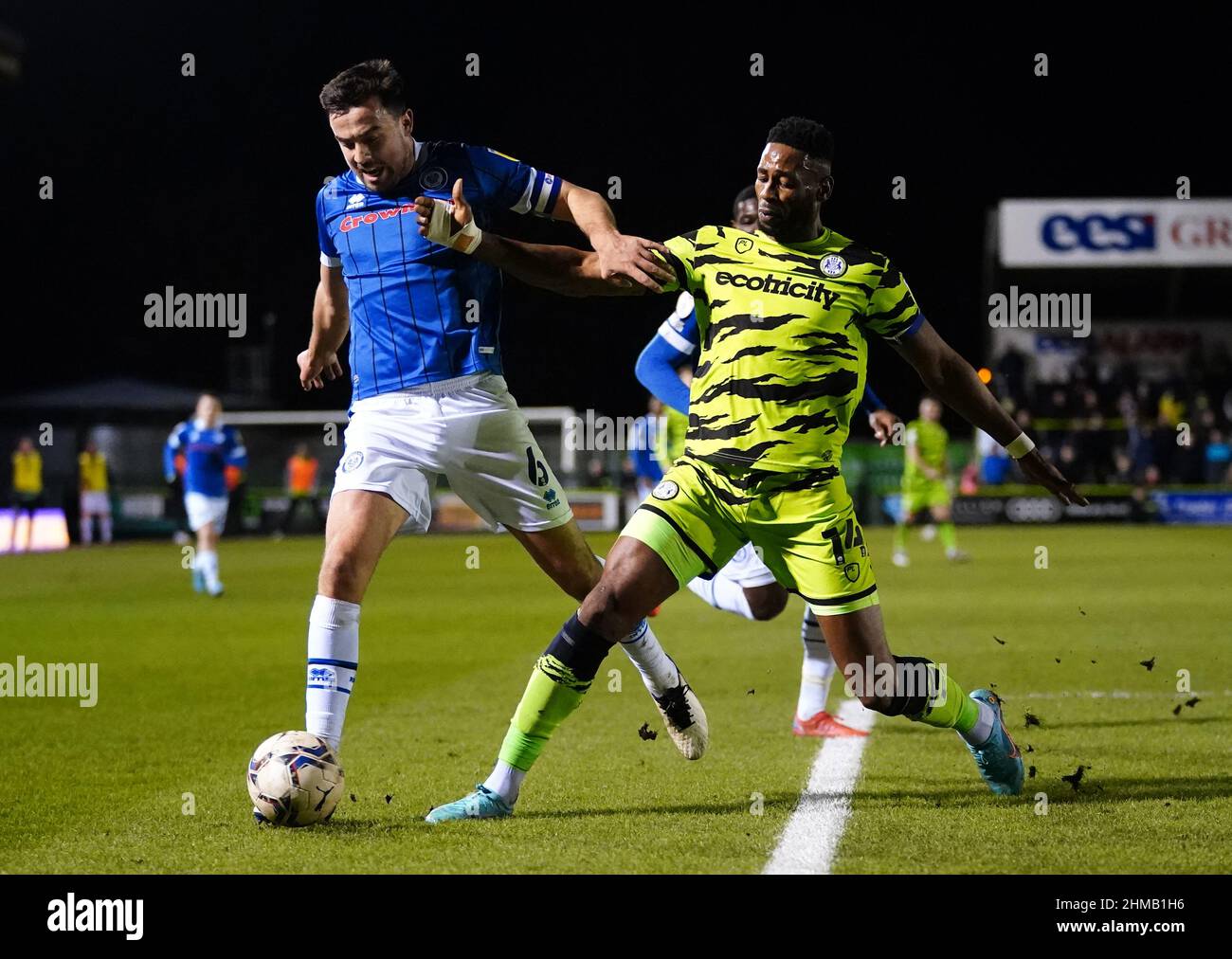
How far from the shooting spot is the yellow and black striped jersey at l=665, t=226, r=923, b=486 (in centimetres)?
491

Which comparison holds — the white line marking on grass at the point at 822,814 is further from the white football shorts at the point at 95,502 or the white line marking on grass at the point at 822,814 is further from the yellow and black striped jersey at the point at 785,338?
the white football shorts at the point at 95,502

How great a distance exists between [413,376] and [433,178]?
0.74m

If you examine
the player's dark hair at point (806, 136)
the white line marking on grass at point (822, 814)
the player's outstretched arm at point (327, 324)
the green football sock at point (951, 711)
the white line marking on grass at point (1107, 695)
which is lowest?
the white line marking on grass at point (1107, 695)

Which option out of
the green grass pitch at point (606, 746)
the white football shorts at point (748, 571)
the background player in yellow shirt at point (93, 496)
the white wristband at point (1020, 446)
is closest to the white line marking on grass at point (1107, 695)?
the green grass pitch at point (606, 746)

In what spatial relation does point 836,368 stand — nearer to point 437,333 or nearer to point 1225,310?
point 437,333

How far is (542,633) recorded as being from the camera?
40.7 ft

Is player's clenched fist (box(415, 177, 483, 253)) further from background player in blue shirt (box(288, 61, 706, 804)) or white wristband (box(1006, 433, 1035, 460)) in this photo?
white wristband (box(1006, 433, 1035, 460))

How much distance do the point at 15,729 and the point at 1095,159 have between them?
111 feet

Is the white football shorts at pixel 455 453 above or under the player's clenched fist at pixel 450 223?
under

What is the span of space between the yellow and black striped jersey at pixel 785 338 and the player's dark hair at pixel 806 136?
30 cm

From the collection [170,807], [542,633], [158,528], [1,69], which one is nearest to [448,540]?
[158,528]

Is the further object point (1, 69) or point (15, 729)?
point (1, 69)

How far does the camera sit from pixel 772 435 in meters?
4.90

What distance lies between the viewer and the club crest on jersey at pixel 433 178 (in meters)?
5.39
